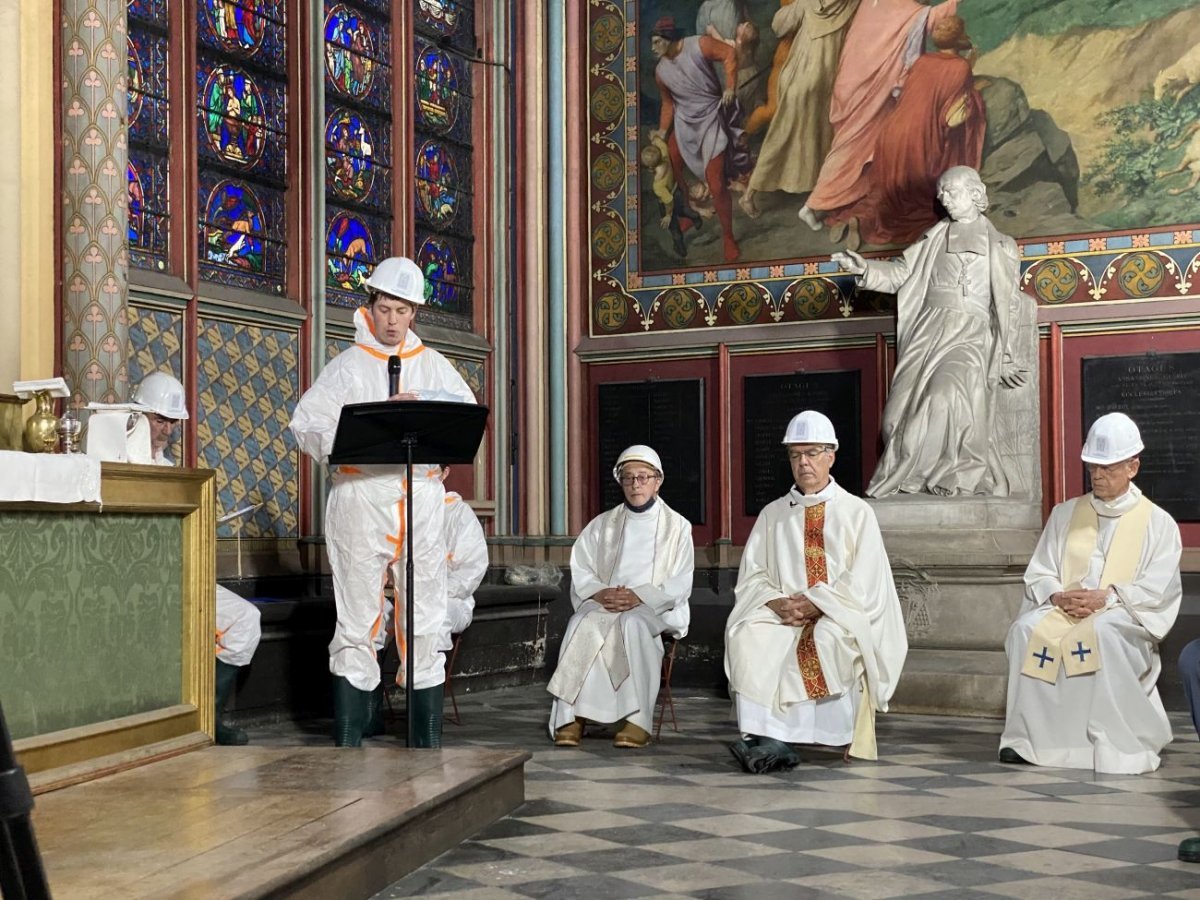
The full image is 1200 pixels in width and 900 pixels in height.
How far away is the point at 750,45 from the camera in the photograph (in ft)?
37.2

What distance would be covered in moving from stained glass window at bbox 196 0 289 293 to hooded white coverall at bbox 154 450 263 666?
8.76 feet

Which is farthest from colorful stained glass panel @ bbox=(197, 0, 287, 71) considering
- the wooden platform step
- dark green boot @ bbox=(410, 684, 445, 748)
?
the wooden platform step

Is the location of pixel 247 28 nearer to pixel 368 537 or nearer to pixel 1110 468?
pixel 368 537

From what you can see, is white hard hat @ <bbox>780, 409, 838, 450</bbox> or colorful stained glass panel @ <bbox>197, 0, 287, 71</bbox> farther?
colorful stained glass panel @ <bbox>197, 0, 287, 71</bbox>

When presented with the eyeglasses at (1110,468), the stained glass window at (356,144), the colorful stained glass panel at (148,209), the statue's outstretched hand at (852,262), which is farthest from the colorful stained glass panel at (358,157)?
the eyeglasses at (1110,468)

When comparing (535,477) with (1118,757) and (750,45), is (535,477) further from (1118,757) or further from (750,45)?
(1118,757)

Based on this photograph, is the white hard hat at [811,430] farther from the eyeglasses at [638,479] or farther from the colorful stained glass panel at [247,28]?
the colorful stained glass panel at [247,28]

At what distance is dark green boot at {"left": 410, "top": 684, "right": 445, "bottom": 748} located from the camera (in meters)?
6.50

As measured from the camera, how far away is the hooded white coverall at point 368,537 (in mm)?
6387

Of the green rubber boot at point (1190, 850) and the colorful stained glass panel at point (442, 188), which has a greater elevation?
the colorful stained glass panel at point (442, 188)

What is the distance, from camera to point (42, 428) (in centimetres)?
519

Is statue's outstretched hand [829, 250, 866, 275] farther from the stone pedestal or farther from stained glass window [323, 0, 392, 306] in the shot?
stained glass window [323, 0, 392, 306]

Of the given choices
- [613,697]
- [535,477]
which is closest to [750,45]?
[535,477]

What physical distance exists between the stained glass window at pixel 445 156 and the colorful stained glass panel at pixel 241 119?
61.0 inches
